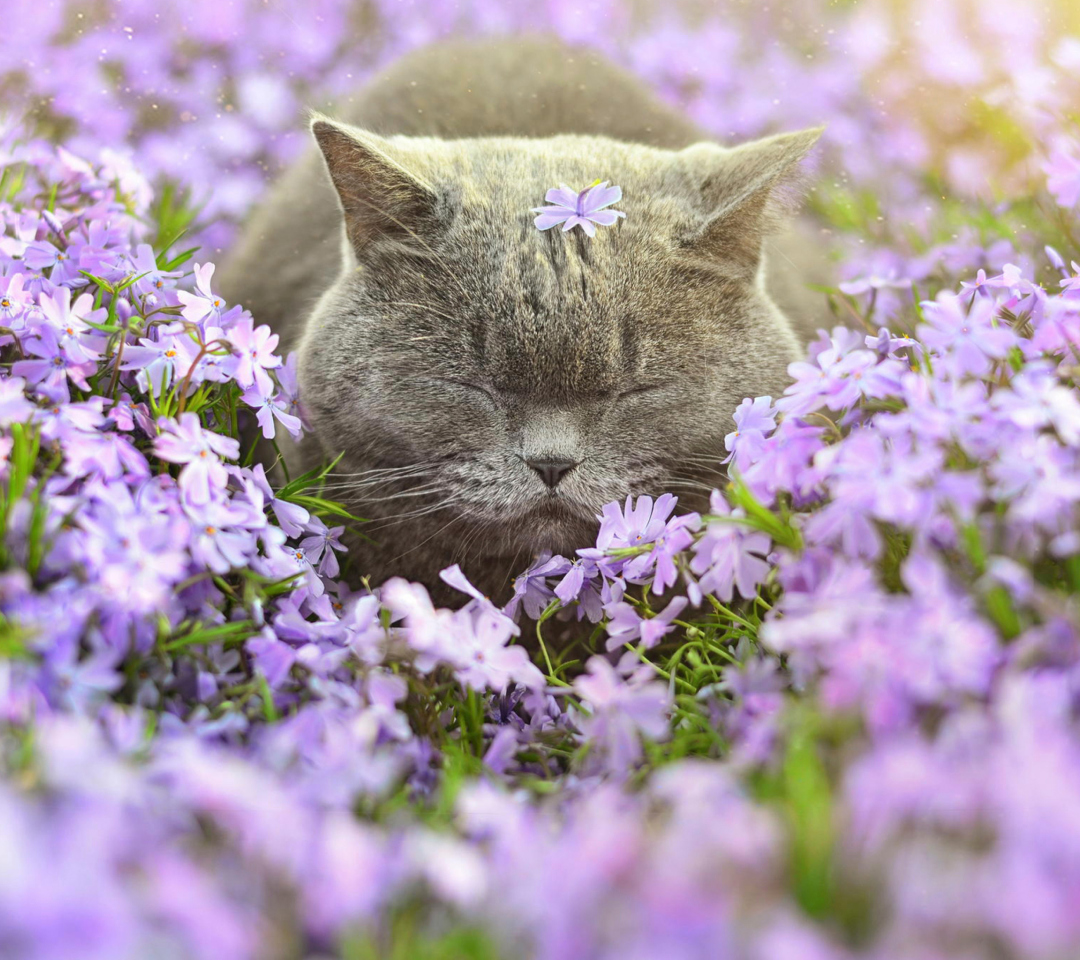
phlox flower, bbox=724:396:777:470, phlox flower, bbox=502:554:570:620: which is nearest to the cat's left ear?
phlox flower, bbox=724:396:777:470

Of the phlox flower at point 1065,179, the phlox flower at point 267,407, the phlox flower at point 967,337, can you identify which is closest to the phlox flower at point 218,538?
the phlox flower at point 267,407

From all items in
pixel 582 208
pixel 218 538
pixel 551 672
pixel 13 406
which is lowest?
pixel 551 672

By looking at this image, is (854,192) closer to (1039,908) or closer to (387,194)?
(387,194)

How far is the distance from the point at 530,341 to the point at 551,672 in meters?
0.41

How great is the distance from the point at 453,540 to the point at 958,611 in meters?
0.75

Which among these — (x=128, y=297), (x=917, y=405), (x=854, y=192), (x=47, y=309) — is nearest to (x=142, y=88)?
(x=128, y=297)

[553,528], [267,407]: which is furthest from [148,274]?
[553,528]

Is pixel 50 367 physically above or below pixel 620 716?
above

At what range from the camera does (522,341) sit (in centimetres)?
114

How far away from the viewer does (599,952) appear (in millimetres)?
470

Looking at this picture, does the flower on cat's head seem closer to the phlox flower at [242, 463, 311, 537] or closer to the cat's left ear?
the cat's left ear

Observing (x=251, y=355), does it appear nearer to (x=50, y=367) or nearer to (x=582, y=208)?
(x=50, y=367)

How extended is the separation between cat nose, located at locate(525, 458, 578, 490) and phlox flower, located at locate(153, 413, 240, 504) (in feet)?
1.21

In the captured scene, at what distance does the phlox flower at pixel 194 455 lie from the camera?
0.90 meters
